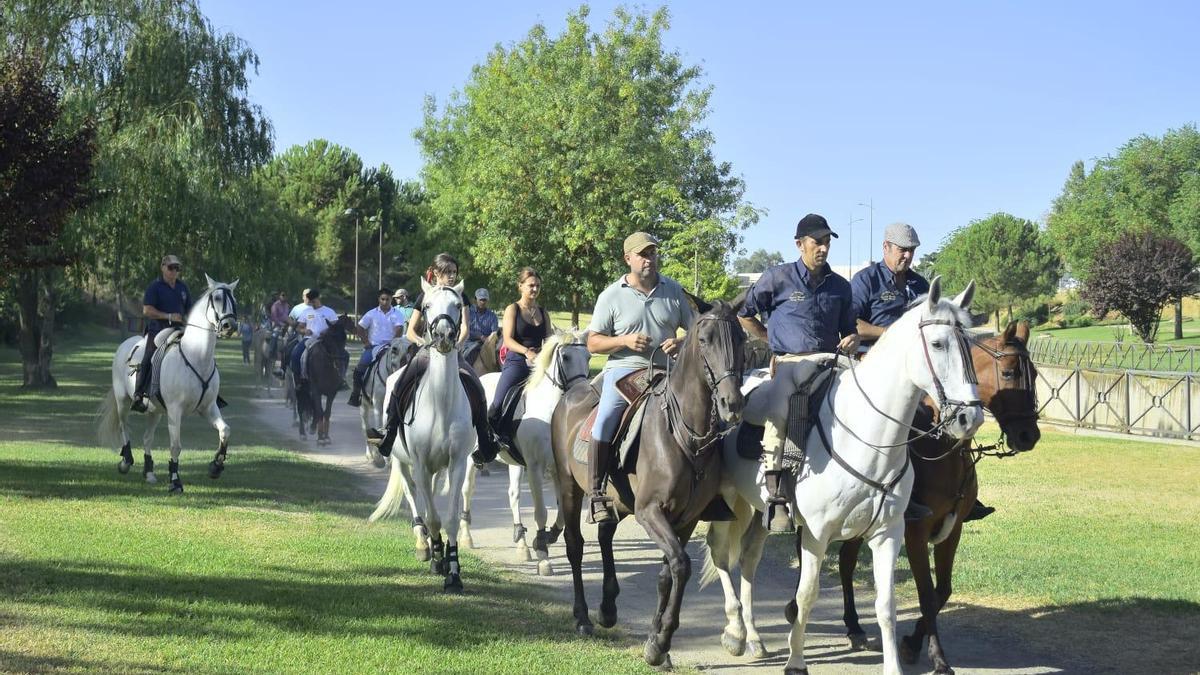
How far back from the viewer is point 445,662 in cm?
755

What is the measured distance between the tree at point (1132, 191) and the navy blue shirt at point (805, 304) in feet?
305

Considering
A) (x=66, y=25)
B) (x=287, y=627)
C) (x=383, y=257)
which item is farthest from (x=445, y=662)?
(x=383, y=257)

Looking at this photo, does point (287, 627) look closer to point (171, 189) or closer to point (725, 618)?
point (725, 618)

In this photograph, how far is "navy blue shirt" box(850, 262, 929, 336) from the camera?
8852 millimetres

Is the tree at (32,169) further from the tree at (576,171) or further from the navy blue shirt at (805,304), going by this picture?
the tree at (576,171)

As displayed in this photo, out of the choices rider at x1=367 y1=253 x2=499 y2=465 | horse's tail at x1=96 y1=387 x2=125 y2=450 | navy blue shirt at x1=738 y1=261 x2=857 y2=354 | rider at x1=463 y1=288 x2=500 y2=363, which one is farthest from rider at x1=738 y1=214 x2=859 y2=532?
horse's tail at x1=96 y1=387 x2=125 y2=450

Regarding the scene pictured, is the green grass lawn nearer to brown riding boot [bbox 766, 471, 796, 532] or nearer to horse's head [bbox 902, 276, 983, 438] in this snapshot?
brown riding boot [bbox 766, 471, 796, 532]

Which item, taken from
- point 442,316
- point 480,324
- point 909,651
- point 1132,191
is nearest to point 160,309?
point 480,324

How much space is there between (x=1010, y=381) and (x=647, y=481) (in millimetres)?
2499

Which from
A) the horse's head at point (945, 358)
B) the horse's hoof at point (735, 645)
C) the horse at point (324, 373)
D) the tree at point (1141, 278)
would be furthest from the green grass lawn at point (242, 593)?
the tree at point (1141, 278)

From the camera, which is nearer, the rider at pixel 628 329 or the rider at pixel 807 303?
the rider at pixel 807 303

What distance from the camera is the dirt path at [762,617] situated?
314 inches

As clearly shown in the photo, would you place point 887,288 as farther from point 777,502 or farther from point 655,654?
point 655,654

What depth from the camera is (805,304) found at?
833cm
